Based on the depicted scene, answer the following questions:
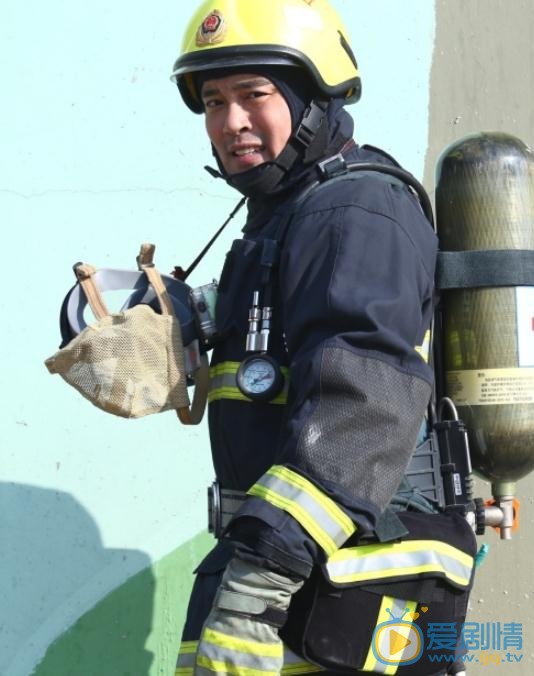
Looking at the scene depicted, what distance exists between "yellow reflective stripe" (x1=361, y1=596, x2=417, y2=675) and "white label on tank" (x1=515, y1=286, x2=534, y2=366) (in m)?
0.67

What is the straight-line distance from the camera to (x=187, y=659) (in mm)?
2381

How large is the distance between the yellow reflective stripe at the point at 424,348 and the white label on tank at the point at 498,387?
18 centimetres

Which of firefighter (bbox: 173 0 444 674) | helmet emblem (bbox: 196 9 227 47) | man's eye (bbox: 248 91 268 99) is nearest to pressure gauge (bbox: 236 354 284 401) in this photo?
firefighter (bbox: 173 0 444 674)

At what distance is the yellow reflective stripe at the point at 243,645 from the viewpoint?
2053 mm

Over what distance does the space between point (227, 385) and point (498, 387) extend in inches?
25.7

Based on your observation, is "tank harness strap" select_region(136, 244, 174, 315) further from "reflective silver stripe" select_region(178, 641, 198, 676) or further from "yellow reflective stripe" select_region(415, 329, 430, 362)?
"reflective silver stripe" select_region(178, 641, 198, 676)

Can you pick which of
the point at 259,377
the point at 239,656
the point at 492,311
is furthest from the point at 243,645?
the point at 492,311

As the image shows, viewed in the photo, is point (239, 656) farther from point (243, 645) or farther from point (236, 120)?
point (236, 120)

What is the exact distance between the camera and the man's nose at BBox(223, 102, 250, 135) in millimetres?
2461

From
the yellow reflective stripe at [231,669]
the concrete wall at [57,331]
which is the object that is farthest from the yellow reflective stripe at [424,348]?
the concrete wall at [57,331]

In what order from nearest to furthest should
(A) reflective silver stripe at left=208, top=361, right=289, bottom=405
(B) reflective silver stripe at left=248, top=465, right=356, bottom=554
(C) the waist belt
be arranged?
1. (B) reflective silver stripe at left=248, top=465, right=356, bottom=554
2. (A) reflective silver stripe at left=208, top=361, right=289, bottom=405
3. (C) the waist belt

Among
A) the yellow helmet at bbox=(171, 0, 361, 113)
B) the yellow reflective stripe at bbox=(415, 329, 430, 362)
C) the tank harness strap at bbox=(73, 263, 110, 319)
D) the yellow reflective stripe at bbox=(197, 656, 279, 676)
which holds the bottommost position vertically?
the yellow reflective stripe at bbox=(197, 656, 279, 676)

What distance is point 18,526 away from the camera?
3.26 meters

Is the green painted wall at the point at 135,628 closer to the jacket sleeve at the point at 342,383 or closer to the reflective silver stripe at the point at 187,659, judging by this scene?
the reflective silver stripe at the point at 187,659
